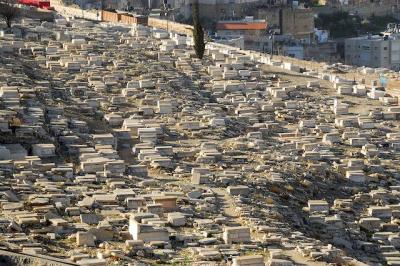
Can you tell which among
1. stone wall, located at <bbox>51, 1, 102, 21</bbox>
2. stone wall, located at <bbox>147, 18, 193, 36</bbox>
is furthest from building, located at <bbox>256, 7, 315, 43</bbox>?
stone wall, located at <bbox>147, 18, 193, 36</bbox>

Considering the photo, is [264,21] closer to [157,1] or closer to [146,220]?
[157,1]

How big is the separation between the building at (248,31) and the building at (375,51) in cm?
352

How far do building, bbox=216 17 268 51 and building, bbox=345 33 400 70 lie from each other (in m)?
3.52

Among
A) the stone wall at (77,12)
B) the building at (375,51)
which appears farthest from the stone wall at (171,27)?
the building at (375,51)

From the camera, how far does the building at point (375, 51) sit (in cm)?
6462

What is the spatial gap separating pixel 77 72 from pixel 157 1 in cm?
3182

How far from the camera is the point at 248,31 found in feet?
214

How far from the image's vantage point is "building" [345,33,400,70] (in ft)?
212

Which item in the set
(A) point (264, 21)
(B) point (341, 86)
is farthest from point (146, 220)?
(A) point (264, 21)

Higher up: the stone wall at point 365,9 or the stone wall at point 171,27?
the stone wall at point 171,27

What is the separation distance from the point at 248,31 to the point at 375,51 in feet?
16.0

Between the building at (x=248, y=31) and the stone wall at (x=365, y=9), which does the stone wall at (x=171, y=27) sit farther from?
the stone wall at (x=365, y=9)

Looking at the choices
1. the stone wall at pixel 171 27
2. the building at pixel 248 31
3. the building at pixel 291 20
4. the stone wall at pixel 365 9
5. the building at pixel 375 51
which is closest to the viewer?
the stone wall at pixel 171 27

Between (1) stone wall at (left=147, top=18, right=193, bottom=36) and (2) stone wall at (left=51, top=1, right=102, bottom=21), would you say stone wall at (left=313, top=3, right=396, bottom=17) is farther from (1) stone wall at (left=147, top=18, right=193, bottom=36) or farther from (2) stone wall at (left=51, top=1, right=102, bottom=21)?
(1) stone wall at (left=147, top=18, right=193, bottom=36)
